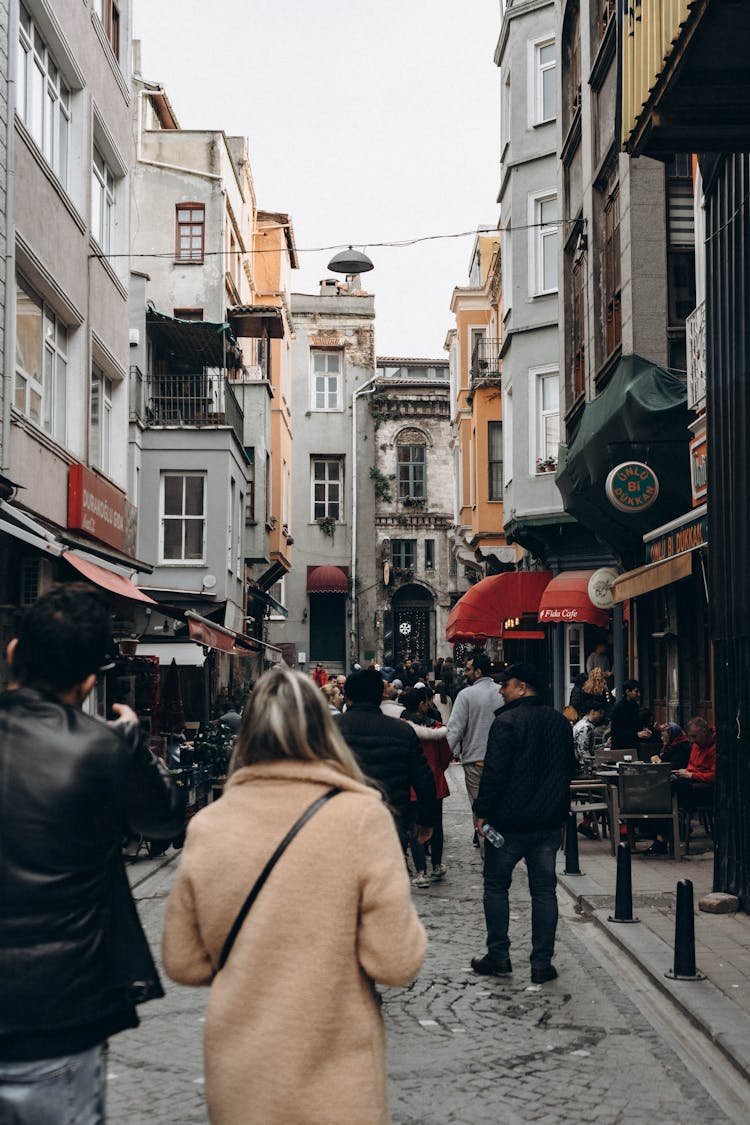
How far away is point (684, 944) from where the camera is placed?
7891 mm

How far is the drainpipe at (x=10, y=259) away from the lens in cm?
1388

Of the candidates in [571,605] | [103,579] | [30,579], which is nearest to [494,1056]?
[103,579]

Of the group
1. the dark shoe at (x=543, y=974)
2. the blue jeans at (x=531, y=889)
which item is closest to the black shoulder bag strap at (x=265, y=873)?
the blue jeans at (x=531, y=889)

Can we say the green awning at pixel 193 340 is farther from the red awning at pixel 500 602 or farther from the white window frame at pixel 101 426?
the white window frame at pixel 101 426

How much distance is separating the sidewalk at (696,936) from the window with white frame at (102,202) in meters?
11.7

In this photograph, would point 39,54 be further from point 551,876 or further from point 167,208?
point 167,208

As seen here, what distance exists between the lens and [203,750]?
700 inches

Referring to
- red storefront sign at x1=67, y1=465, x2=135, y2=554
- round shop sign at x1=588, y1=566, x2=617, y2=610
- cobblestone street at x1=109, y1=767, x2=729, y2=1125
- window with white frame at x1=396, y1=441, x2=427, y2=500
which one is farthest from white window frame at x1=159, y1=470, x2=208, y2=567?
window with white frame at x1=396, y1=441, x2=427, y2=500

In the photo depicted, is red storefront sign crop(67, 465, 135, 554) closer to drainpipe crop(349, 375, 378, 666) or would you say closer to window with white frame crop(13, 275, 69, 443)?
window with white frame crop(13, 275, 69, 443)

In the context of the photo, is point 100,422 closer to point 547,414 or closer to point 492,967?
point 547,414

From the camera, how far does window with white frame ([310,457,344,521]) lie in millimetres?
54406

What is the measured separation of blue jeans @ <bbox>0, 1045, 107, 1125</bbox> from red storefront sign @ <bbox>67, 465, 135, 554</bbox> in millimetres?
14566

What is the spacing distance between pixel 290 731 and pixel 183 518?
27.5 metres

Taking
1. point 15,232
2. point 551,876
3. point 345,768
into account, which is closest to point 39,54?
point 15,232
